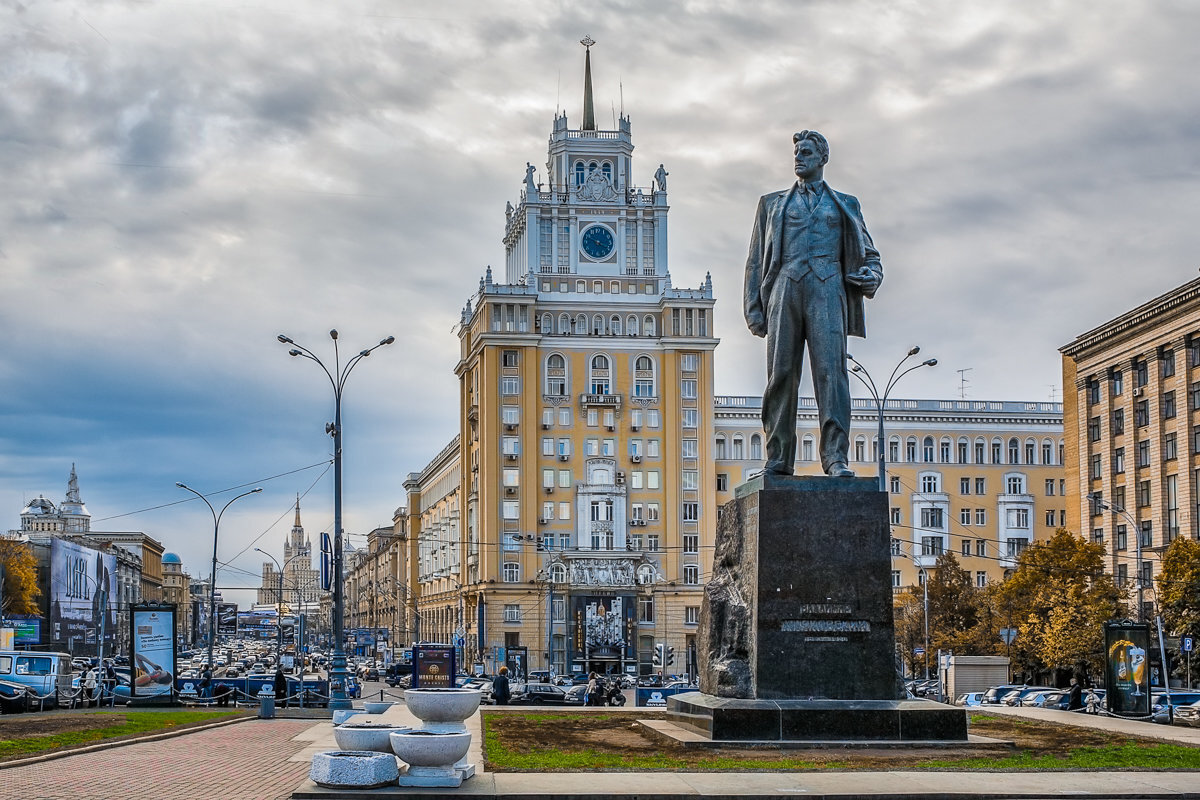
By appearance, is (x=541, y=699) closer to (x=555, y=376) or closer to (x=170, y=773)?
(x=170, y=773)

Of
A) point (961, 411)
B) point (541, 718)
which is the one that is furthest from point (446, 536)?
point (541, 718)

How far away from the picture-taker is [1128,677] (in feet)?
93.1

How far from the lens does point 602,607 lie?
90250 millimetres

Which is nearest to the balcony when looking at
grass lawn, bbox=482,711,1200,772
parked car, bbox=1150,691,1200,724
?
parked car, bbox=1150,691,1200,724

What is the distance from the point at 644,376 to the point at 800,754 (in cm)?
7856

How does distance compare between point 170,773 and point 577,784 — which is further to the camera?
point 170,773

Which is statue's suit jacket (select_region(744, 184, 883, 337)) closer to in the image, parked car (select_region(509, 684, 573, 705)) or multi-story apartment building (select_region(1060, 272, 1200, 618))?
parked car (select_region(509, 684, 573, 705))

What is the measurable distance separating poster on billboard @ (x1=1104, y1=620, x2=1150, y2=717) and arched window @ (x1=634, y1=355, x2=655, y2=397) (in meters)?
65.0

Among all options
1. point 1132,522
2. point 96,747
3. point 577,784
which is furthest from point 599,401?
point 577,784

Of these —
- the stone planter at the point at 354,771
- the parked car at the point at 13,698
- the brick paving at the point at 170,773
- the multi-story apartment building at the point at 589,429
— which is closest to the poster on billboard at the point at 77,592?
the multi-story apartment building at the point at 589,429

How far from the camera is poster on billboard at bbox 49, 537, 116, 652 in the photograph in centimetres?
10144

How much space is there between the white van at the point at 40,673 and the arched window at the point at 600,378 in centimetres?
5365

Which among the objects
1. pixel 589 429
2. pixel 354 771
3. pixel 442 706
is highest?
pixel 589 429

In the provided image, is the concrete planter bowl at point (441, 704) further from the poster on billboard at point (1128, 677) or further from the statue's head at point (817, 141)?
the poster on billboard at point (1128, 677)
